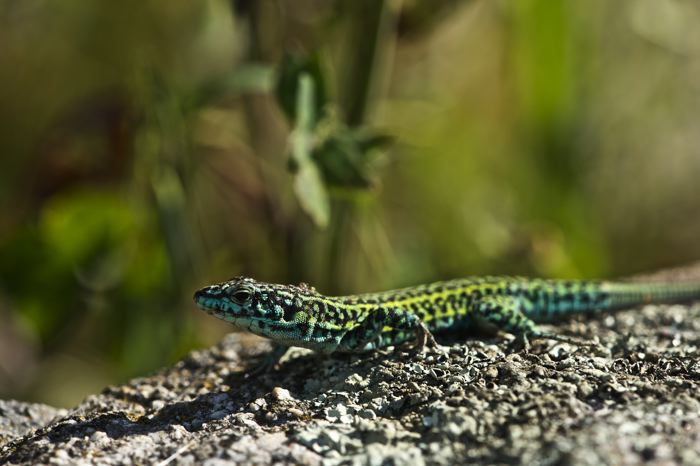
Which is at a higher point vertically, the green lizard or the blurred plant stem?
the blurred plant stem

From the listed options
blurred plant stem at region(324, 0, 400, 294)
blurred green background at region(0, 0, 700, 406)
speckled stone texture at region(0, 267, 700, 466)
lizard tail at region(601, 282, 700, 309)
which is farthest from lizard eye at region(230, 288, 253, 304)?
lizard tail at region(601, 282, 700, 309)

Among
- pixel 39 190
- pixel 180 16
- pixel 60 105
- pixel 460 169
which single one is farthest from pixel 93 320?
pixel 460 169

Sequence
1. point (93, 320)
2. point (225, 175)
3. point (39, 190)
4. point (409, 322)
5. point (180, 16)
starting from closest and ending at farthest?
point (409, 322) < point (39, 190) < point (225, 175) < point (93, 320) < point (180, 16)

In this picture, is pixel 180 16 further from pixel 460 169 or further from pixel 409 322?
pixel 409 322

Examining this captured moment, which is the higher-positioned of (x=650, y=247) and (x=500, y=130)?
(x=500, y=130)

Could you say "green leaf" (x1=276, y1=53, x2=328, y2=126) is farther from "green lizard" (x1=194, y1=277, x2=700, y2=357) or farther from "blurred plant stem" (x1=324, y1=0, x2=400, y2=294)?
"green lizard" (x1=194, y1=277, x2=700, y2=357)

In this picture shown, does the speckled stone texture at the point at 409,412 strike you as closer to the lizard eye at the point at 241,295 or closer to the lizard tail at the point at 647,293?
the lizard eye at the point at 241,295

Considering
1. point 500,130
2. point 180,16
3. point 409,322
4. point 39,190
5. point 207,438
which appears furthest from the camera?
point 500,130
